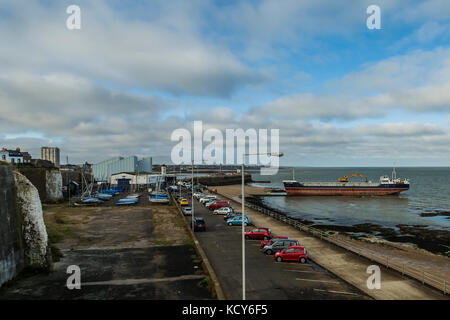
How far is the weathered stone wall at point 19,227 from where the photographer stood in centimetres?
Answer: 1759

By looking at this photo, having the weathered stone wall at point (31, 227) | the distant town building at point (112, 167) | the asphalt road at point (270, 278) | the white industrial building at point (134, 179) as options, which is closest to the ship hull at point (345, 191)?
the white industrial building at point (134, 179)

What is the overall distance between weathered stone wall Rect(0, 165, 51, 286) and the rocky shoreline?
119 feet

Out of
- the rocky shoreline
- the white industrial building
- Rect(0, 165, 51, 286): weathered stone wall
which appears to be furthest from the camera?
the white industrial building

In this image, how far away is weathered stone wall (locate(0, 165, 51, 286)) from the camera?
1759 cm

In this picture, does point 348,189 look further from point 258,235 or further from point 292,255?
point 292,255

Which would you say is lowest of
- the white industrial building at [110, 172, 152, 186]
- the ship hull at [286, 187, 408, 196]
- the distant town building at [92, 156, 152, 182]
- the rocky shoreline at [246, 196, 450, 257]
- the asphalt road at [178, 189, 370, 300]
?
the rocky shoreline at [246, 196, 450, 257]

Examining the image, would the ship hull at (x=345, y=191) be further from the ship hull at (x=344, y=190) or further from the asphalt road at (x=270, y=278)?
the asphalt road at (x=270, y=278)

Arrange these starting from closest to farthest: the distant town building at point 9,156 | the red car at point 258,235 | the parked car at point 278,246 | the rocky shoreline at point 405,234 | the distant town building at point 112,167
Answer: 1. the parked car at point 278,246
2. the red car at point 258,235
3. the rocky shoreline at point 405,234
4. the distant town building at point 9,156
5. the distant town building at point 112,167

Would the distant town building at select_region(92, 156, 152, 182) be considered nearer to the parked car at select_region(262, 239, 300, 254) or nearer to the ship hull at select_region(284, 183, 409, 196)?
the ship hull at select_region(284, 183, 409, 196)

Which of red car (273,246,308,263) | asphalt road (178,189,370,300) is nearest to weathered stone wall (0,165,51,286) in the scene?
asphalt road (178,189,370,300)

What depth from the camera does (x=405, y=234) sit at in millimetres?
40625

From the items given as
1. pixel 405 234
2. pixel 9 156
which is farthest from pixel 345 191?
pixel 9 156
